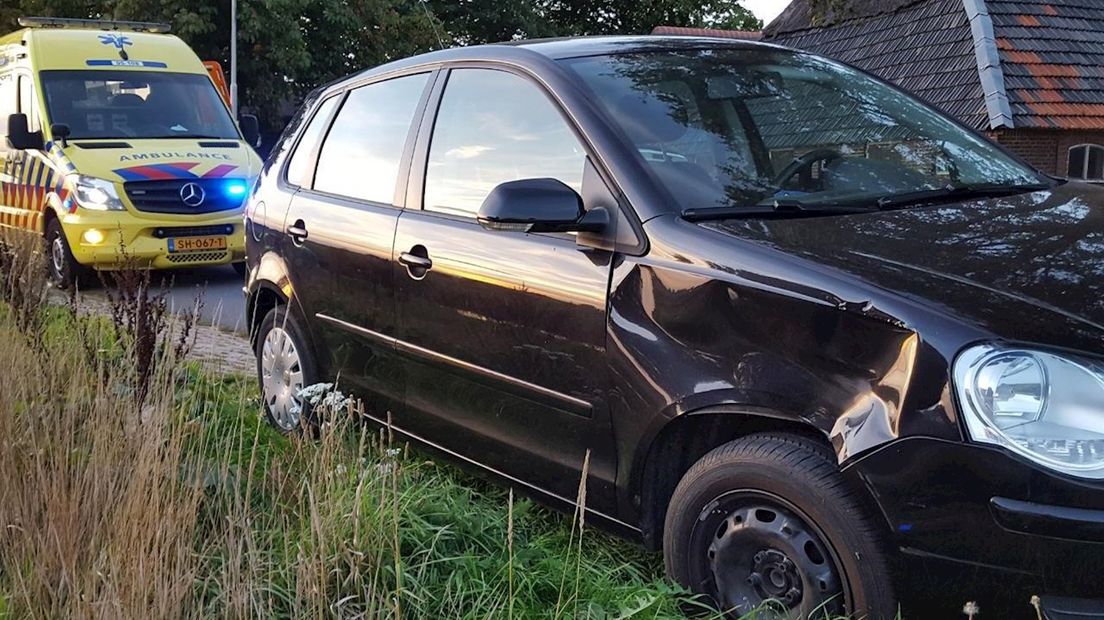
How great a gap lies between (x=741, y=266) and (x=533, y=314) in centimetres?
77

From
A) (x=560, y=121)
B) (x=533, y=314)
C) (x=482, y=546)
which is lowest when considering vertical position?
(x=482, y=546)

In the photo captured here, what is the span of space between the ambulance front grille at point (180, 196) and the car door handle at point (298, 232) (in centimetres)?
546

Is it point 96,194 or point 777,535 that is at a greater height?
point 777,535

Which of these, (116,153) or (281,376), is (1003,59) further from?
(281,376)

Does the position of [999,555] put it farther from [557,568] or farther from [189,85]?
[189,85]

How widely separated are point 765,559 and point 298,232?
2615 mm

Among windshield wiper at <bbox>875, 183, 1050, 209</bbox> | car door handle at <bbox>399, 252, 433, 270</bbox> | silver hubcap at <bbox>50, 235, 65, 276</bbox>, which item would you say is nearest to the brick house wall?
silver hubcap at <bbox>50, 235, 65, 276</bbox>

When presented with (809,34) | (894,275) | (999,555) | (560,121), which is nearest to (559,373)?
(560,121)

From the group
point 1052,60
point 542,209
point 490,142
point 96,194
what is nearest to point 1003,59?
point 1052,60

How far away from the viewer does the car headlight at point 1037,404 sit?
222 cm

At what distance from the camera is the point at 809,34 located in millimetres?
22344

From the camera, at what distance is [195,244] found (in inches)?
380

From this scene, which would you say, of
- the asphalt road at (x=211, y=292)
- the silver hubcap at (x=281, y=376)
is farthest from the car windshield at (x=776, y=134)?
the asphalt road at (x=211, y=292)

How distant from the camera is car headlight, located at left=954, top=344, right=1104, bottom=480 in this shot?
2.22 meters
